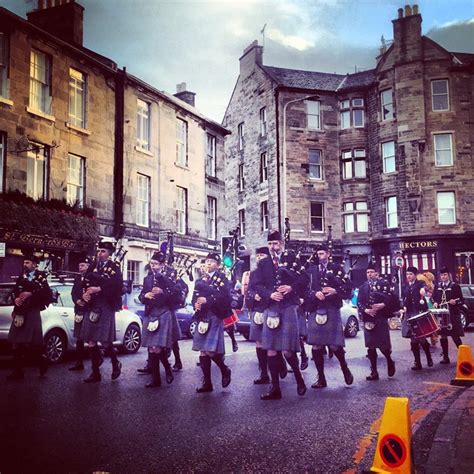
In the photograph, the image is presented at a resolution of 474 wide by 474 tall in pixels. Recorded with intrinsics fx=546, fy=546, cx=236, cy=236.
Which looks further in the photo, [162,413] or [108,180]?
[108,180]

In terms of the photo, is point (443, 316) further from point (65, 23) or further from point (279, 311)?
point (65, 23)

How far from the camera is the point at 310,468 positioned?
4.28 m

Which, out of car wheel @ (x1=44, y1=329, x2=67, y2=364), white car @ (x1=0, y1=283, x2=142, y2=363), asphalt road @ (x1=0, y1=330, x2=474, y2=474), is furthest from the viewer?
car wheel @ (x1=44, y1=329, x2=67, y2=364)

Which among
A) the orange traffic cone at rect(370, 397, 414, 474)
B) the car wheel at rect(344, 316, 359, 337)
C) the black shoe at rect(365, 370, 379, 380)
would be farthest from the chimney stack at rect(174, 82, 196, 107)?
the orange traffic cone at rect(370, 397, 414, 474)

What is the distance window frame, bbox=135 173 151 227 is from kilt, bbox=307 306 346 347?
15.4 meters

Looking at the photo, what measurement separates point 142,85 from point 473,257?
19.0 metres

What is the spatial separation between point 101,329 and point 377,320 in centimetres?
452

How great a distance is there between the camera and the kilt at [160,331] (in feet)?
27.2

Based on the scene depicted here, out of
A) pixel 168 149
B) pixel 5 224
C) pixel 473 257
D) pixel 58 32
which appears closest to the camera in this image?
pixel 5 224

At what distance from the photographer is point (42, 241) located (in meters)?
17.3

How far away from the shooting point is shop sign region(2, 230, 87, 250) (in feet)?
53.0

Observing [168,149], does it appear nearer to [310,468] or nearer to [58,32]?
[58,32]

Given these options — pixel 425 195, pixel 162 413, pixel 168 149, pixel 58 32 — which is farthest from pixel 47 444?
pixel 425 195

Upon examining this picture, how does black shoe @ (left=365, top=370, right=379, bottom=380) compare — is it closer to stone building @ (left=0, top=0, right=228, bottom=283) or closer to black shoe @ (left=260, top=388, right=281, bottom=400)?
black shoe @ (left=260, top=388, right=281, bottom=400)
